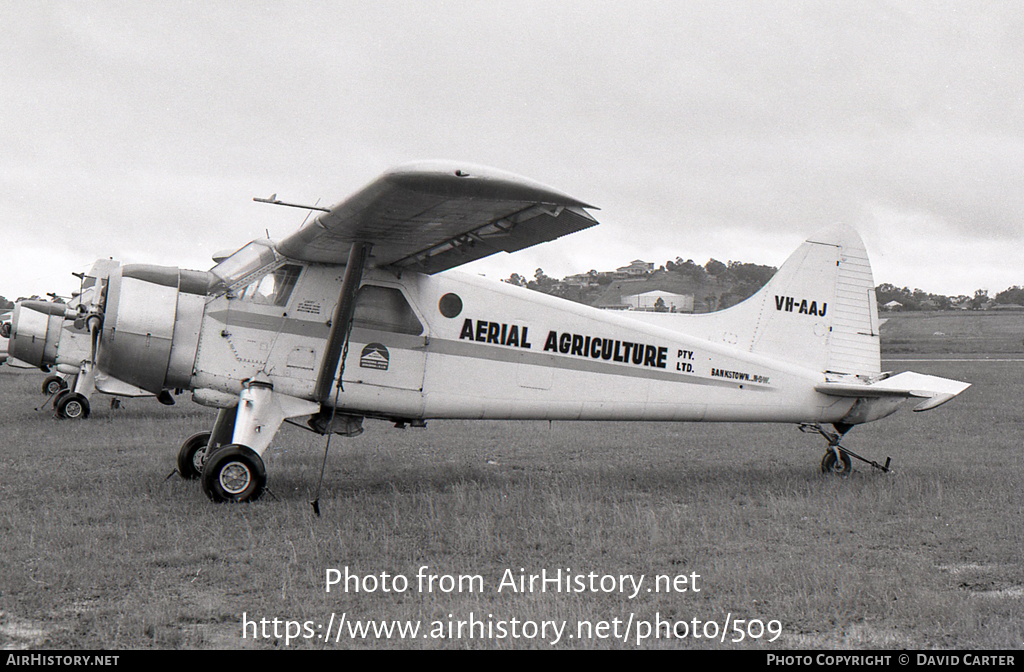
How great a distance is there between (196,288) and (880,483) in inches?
303

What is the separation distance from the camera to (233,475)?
7.08m

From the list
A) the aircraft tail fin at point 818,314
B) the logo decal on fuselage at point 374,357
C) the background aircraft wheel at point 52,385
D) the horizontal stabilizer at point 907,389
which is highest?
the aircraft tail fin at point 818,314

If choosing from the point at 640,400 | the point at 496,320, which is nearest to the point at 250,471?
the point at 496,320

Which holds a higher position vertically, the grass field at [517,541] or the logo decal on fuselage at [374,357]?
the logo decal on fuselage at [374,357]

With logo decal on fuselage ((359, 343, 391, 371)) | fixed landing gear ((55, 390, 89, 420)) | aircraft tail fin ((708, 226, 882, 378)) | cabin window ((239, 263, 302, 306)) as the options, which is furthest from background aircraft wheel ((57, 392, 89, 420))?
aircraft tail fin ((708, 226, 882, 378))

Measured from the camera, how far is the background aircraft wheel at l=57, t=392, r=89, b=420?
15.1 meters

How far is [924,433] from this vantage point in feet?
46.1

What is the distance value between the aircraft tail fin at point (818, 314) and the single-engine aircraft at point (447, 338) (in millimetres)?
18

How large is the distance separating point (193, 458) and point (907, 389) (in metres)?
8.39

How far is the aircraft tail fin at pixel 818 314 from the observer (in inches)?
383

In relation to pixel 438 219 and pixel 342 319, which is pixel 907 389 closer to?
pixel 438 219

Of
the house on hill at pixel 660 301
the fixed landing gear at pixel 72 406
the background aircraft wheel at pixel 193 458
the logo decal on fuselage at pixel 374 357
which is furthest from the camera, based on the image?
the house on hill at pixel 660 301

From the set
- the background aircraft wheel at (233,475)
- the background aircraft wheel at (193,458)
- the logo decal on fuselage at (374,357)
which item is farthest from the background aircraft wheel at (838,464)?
the background aircraft wheel at (193,458)

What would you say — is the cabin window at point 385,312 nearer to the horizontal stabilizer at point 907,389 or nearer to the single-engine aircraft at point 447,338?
the single-engine aircraft at point 447,338
